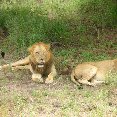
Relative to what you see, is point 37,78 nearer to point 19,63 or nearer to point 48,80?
point 48,80

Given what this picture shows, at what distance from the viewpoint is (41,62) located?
8.47m

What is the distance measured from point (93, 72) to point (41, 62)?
89 cm

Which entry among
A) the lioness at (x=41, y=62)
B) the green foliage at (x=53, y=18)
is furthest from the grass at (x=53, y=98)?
the green foliage at (x=53, y=18)

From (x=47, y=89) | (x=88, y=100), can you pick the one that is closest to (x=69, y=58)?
(x=47, y=89)

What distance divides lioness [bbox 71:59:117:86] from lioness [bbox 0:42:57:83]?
0.45 m

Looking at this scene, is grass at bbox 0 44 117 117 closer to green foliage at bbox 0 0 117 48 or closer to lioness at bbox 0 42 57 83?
lioness at bbox 0 42 57 83

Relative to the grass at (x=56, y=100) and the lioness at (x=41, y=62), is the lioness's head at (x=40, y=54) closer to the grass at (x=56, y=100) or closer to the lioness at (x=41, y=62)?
the lioness at (x=41, y=62)

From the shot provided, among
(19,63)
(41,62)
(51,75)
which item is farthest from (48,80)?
(19,63)

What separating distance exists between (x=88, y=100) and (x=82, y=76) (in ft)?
3.86

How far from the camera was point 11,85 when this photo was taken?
8164mm

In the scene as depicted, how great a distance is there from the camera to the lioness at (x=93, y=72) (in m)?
8.39

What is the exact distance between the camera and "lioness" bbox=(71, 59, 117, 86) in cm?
839

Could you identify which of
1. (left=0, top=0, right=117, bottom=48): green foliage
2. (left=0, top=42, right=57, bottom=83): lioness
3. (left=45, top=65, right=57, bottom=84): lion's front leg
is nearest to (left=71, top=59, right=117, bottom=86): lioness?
(left=45, top=65, right=57, bottom=84): lion's front leg

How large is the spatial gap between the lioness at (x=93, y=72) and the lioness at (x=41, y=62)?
1.48 feet
